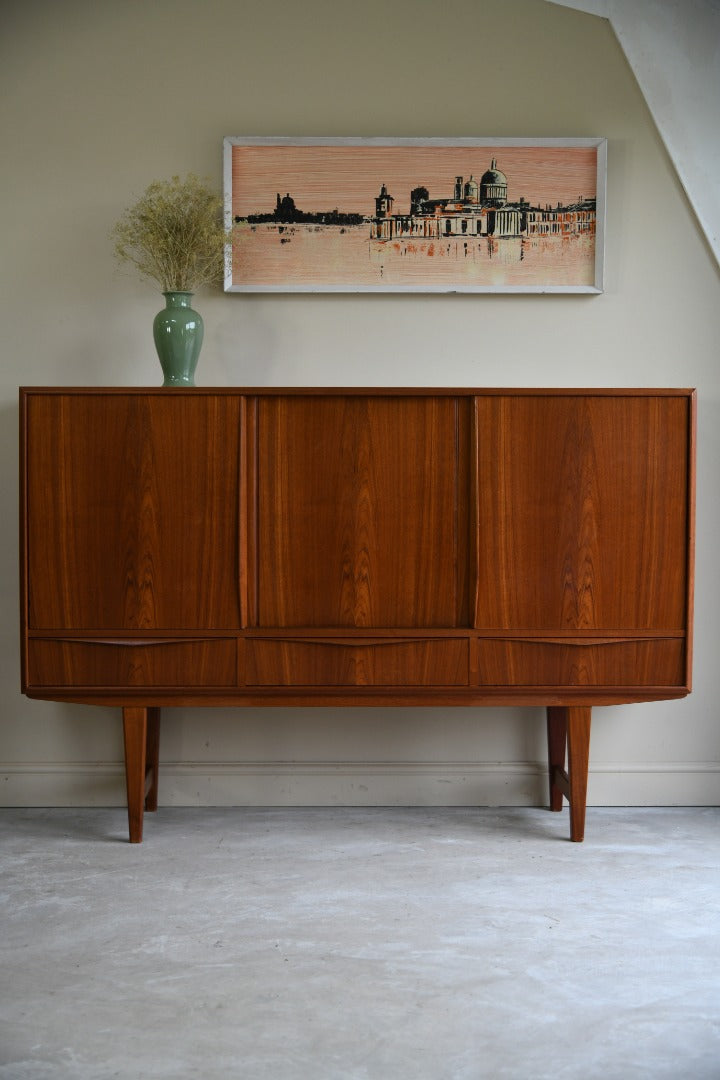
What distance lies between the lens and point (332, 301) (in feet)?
9.57

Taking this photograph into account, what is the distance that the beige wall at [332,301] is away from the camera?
2.87 metres

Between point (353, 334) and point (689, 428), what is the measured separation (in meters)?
1.10

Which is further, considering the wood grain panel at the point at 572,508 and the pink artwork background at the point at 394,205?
the pink artwork background at the point at 394,205

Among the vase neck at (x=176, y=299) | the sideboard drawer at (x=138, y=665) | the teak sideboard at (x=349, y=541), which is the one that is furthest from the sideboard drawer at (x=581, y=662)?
the vase neck at (x=176, y=299)

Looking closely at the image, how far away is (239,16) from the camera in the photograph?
113 inches

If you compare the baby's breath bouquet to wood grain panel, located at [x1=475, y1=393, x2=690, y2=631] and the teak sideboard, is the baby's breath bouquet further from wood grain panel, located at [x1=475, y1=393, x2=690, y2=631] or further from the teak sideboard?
wood grain panel, located at [x1=475, y1=393, x2=690, y2=631]

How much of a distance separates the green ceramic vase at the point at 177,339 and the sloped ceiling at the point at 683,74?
1.60 m

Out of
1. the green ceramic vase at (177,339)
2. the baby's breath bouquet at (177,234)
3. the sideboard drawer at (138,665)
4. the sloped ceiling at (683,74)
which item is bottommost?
the sideboard drawer at (138,665)

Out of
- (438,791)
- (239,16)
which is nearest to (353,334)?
(239,16)

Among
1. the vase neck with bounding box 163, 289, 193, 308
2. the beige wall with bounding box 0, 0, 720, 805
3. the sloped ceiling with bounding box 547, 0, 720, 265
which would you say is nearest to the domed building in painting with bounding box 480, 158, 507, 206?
the beige wall with bounding box 0, 0, 720, 805

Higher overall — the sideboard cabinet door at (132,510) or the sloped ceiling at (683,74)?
the sloped ceiling at (683,74)

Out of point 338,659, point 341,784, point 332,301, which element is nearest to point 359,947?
point 338,659

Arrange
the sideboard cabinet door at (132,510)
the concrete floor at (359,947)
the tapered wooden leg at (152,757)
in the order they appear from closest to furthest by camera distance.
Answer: the concrete floor at (359,947)
the sideboard cabinet door at (132,510)
the tapered wooden leg at (152,757)

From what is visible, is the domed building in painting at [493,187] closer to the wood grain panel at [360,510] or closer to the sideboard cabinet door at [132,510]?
the wood grain panel at [360,510]
